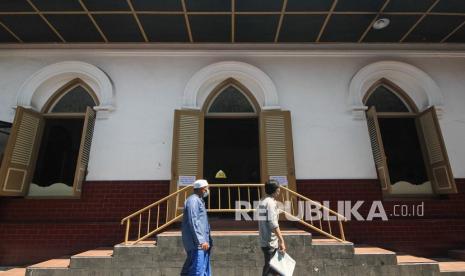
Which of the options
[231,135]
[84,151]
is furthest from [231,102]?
[84,151]

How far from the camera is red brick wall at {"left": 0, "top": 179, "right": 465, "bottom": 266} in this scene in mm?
6688

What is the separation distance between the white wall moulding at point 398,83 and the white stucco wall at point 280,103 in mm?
180

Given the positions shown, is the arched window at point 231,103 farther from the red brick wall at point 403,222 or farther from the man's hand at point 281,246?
the man's hand at point 281,246

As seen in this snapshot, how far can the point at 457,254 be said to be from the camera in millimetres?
6480

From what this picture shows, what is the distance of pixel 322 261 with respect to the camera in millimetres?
5051

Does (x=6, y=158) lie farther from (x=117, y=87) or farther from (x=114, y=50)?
(x=114, y=50)

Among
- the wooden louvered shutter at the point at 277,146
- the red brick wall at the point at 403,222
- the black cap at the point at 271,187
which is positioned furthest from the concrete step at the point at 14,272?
the red brick wall at the point at 403,222

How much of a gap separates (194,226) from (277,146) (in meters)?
3.69

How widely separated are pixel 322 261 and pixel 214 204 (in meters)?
3.78

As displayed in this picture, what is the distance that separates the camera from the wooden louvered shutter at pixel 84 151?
6.86 meters

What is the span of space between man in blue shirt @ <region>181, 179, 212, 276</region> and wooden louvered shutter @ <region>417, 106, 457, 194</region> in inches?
223

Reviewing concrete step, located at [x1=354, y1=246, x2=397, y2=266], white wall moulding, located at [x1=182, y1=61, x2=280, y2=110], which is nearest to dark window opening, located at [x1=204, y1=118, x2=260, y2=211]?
white wall moulding, located at [x1=182, y1=61, x2=280, y2=110]

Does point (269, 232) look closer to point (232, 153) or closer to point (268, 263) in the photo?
point (268, 263)
